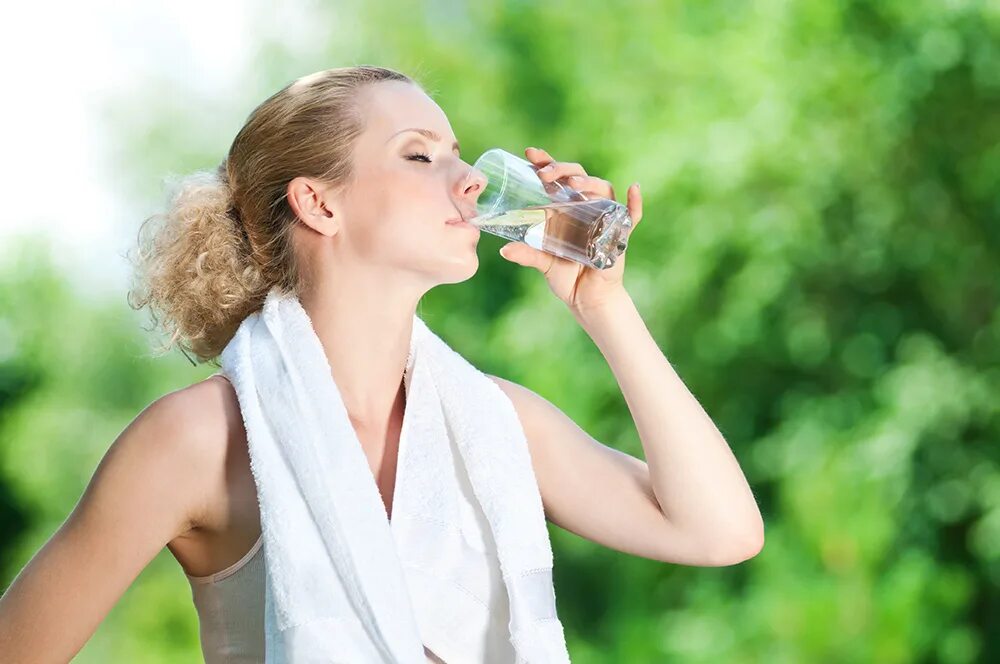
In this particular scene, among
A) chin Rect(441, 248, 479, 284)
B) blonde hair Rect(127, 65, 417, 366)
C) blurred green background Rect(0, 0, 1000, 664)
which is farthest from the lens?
blurred green background Rect(0, 0, 1000, 664)

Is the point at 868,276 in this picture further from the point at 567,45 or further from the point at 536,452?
the point at 536,452

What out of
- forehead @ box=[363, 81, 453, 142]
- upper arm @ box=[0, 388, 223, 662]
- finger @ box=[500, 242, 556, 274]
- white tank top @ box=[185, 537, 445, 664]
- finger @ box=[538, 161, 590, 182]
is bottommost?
white tank top @ box=[185, 537, 445, 664]

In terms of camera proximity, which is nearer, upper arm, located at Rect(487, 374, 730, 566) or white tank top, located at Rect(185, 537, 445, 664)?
white tank top, located at Rect(185, 537, 445, 664)

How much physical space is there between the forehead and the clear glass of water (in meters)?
0.08

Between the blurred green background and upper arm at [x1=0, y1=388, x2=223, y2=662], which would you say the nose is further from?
the blurred green background

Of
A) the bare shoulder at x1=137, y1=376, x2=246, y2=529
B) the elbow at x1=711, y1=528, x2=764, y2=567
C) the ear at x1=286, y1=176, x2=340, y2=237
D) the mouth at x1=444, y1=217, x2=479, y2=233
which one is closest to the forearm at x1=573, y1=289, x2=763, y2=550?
the elbow at x1=711, y1=528, x2=764, y2=567

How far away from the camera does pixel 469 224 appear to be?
1.45 m

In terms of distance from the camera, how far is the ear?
1.50 m

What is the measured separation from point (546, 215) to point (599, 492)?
35 cm

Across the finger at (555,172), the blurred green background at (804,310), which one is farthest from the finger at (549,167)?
the blurred green background at (804,310)

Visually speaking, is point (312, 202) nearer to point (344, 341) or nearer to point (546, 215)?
point (344, 341)

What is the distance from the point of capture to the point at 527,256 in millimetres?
1543

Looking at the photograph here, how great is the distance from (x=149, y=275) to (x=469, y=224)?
0.43 metres

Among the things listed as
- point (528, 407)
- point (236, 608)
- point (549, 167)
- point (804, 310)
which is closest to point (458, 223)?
point (549, 167)
